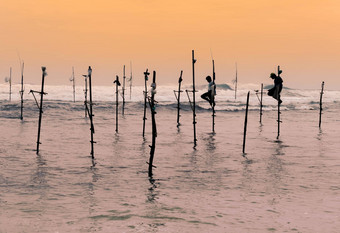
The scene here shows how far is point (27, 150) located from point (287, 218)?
15577mm

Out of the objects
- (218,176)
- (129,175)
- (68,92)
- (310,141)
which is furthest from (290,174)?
(68,92)

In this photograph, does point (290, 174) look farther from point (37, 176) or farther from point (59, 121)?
point (59, 121)

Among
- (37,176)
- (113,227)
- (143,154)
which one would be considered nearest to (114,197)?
(113,227)

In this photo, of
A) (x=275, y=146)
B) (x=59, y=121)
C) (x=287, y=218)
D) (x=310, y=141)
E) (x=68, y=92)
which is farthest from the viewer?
(x=68, y=92)

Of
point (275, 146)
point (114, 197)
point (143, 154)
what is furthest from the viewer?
point (275, 146)

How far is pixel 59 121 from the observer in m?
44.7

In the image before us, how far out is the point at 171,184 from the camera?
18.2 metres

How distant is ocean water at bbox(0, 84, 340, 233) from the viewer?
13.5m

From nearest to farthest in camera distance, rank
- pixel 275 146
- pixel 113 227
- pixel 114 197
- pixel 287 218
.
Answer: pixel 113 227
pixel 287 218
pixel 114 197
pixel 275 146

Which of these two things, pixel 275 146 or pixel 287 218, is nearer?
pixel 287 218

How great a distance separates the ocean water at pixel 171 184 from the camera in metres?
13.5

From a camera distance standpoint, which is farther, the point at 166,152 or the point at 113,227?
the point at 166,152

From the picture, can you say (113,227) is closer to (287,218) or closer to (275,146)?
(287,218)

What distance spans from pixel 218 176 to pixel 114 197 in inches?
202
